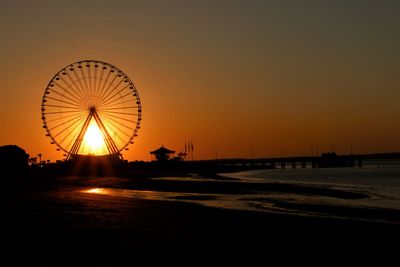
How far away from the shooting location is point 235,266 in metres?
10.3

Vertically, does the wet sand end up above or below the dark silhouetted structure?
below

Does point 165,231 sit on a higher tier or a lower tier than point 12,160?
lower

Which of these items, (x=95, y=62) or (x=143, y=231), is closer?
(x=143, y=231)

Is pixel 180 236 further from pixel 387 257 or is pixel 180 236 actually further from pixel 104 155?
pixel 104 155

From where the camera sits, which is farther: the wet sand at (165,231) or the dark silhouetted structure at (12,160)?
the dark silhouetted structure at (12,160)

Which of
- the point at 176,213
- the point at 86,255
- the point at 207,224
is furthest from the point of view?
the point at 176,213

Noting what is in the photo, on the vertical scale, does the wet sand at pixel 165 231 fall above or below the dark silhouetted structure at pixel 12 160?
below

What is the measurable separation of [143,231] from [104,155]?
2969 inches

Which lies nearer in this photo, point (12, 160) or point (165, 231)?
point (165, 231)

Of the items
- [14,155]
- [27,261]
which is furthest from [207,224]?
[14,155]

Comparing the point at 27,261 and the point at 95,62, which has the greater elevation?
the point at 95,62

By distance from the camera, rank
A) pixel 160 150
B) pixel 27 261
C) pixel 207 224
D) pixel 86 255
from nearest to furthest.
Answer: pixel 27 261 → pixel 86 255 → pixel 207 224 → pixel 160 150

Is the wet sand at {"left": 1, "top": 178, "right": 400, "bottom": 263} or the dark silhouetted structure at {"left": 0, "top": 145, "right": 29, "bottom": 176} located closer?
the wet sand at {"left": 1, "top": 178, "right": 400, "bottom": 263}

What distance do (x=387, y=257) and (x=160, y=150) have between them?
386 ft
